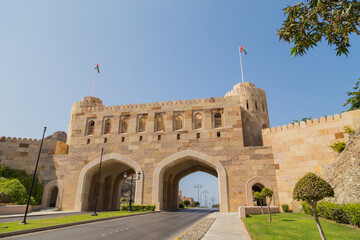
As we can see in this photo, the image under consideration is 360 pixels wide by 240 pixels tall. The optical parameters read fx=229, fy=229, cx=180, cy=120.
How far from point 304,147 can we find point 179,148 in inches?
473

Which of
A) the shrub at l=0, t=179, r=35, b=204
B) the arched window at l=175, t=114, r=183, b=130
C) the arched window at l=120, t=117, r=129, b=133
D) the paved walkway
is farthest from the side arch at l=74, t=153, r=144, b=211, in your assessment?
the paved walkway

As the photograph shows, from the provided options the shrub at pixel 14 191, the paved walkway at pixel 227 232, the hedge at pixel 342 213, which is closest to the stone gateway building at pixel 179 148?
the shrub at pixel 14 191

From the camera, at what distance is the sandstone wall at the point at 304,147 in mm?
19375

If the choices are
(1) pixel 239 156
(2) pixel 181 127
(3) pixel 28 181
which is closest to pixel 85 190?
(3) pixel 28 181

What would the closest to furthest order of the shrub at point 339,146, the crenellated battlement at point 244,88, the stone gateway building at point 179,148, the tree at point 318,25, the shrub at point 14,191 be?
the tree at point 318,25 → the shrub at point 339,146 → the stone gateway building at point 179,148 → the shrub at point 14,191 → the crenellated battlement at point 244,88

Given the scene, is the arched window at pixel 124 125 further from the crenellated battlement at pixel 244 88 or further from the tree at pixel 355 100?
the tree at pixel 355 100

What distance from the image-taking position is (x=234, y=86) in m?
28.8

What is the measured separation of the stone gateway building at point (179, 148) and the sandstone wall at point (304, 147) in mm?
80

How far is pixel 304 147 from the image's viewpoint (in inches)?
816

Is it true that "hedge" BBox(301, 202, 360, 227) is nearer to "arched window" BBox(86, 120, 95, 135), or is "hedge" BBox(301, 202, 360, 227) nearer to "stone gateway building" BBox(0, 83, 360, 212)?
"stone gateway building" BBox(0, 83, 360, 212)

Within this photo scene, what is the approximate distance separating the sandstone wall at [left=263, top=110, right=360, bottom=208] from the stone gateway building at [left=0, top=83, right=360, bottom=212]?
0.26ft

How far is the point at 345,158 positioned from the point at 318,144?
4491 millimetres

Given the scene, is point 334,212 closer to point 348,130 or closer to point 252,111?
point 348,130

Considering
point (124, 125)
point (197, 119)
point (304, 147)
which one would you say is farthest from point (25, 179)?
point (304, 147)
